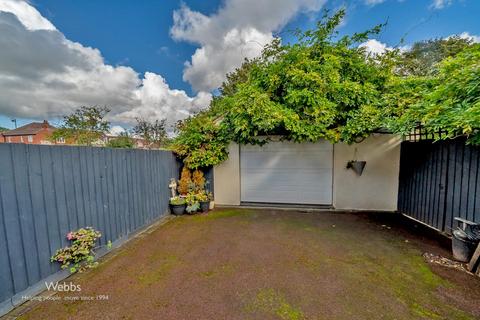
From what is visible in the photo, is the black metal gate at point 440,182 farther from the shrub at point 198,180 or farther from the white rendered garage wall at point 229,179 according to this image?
the shrub at point 198,180

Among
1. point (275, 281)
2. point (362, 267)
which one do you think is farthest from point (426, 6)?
point (275, 281)

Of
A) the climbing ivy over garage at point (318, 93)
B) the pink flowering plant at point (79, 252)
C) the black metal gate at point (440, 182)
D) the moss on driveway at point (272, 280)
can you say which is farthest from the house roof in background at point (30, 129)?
the black metal gate at point (440, 182)

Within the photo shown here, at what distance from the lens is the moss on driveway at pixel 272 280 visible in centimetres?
184

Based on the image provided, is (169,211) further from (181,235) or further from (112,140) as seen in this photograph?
(112,140)

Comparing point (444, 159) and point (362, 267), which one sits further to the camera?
point (444, 159)

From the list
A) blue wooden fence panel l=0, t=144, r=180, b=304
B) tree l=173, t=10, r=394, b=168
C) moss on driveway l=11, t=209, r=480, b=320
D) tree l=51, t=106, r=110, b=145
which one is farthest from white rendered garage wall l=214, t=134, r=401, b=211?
tree l=51, t=106, r=110, b=145

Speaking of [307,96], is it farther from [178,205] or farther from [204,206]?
[178,205]

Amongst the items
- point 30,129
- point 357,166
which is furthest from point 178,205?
point 30,129

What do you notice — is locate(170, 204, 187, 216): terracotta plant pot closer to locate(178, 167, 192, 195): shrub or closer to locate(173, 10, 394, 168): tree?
locate(178, 167, 192, 195): shrub

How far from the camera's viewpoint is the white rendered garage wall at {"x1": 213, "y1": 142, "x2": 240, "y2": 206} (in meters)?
5.81

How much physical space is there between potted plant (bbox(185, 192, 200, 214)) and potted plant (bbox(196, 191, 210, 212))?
97 millimetres

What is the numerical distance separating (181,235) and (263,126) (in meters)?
3.02

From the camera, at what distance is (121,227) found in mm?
3371

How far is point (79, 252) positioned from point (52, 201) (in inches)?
30.6
